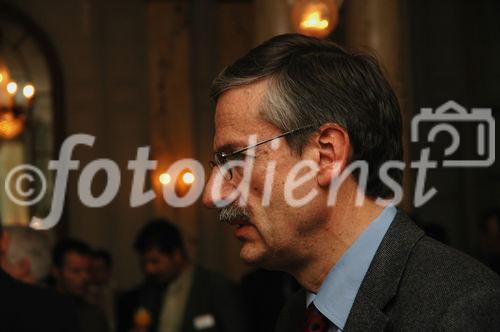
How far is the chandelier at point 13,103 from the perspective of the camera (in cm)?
786

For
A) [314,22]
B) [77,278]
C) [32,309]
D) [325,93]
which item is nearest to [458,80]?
[314,22]

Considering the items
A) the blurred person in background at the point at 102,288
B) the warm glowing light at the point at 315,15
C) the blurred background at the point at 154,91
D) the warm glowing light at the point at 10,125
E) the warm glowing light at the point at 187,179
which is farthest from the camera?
the blurred background at the point at 154,91

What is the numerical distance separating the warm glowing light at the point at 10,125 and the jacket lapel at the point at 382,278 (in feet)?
21.6

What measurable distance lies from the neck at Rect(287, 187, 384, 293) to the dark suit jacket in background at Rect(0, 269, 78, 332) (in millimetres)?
1662

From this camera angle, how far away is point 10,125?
801cm

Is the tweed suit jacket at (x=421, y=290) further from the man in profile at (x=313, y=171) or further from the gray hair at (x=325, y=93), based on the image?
the gray hair at (x=325, y=93)

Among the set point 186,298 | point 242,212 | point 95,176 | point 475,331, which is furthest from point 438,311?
point 95,176

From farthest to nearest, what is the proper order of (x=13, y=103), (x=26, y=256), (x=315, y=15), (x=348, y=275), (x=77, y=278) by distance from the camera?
(x=13, y=103), (x=77, y=278), (x=315, y=15), (x=26, y=256), (x=348, y=275)

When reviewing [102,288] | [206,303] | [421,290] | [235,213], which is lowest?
[102,288]

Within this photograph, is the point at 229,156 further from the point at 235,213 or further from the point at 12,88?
the point at 12,88

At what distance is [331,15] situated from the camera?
446 cm

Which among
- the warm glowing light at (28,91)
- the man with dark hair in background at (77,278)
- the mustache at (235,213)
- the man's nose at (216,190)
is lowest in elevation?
the man with dark hair in background at (77,278)

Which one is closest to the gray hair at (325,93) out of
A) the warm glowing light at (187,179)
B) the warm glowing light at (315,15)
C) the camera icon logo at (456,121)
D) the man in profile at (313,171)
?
the man in profile at (313,171)

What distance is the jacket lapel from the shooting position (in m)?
1.52
